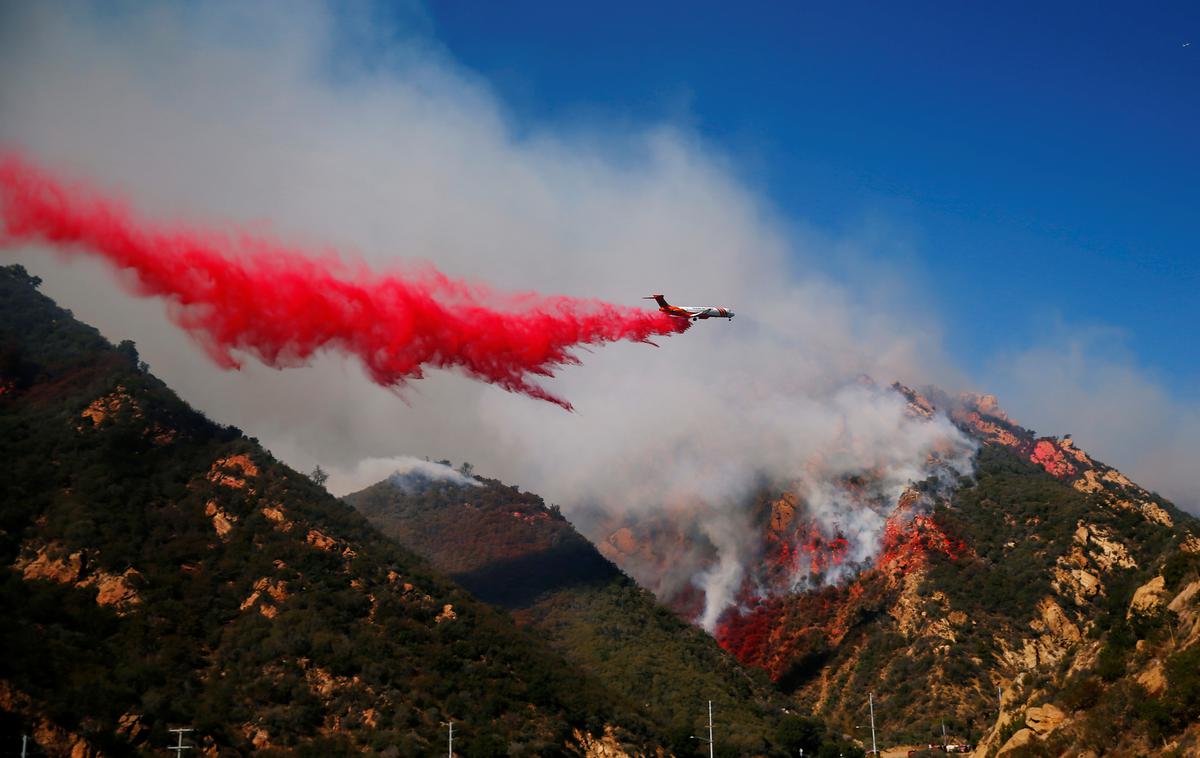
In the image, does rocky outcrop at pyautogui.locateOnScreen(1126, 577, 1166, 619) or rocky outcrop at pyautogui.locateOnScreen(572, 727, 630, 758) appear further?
rocky outcrop at pyautogui.locateOnScreen(572, 727, 630, 758)

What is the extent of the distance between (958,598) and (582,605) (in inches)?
2048

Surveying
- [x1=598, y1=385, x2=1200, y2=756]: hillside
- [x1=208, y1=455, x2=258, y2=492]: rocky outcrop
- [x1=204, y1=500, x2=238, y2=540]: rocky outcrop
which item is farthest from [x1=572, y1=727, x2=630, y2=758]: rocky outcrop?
[x1=208, y1=455, x2=258, y2=492]: rocky outcrop

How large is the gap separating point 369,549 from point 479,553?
147 ft

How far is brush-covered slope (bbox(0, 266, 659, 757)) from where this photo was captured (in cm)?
6969

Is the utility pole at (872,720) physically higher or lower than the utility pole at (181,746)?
higher

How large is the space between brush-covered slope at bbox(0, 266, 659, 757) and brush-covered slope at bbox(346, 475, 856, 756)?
43.5ft

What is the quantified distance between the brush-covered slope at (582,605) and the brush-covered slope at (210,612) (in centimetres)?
1327

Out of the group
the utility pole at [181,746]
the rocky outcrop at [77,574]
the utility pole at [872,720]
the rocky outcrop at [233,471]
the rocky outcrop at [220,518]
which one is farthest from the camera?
the utility pole at [872,720]

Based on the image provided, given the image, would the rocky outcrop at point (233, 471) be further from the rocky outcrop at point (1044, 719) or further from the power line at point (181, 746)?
the rocky outcrop at point (1044, 719)

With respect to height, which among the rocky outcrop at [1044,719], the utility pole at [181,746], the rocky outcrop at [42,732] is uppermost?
the rocky outcrop at [1044,719]

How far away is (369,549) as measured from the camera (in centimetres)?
10125

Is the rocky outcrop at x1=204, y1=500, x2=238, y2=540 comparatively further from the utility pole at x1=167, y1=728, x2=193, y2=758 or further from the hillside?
the hillside

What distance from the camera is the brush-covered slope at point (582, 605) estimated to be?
10653 cm

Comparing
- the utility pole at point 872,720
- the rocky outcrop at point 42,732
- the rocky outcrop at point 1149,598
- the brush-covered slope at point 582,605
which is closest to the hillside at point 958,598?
the rocky outcrop at point 1149,598
